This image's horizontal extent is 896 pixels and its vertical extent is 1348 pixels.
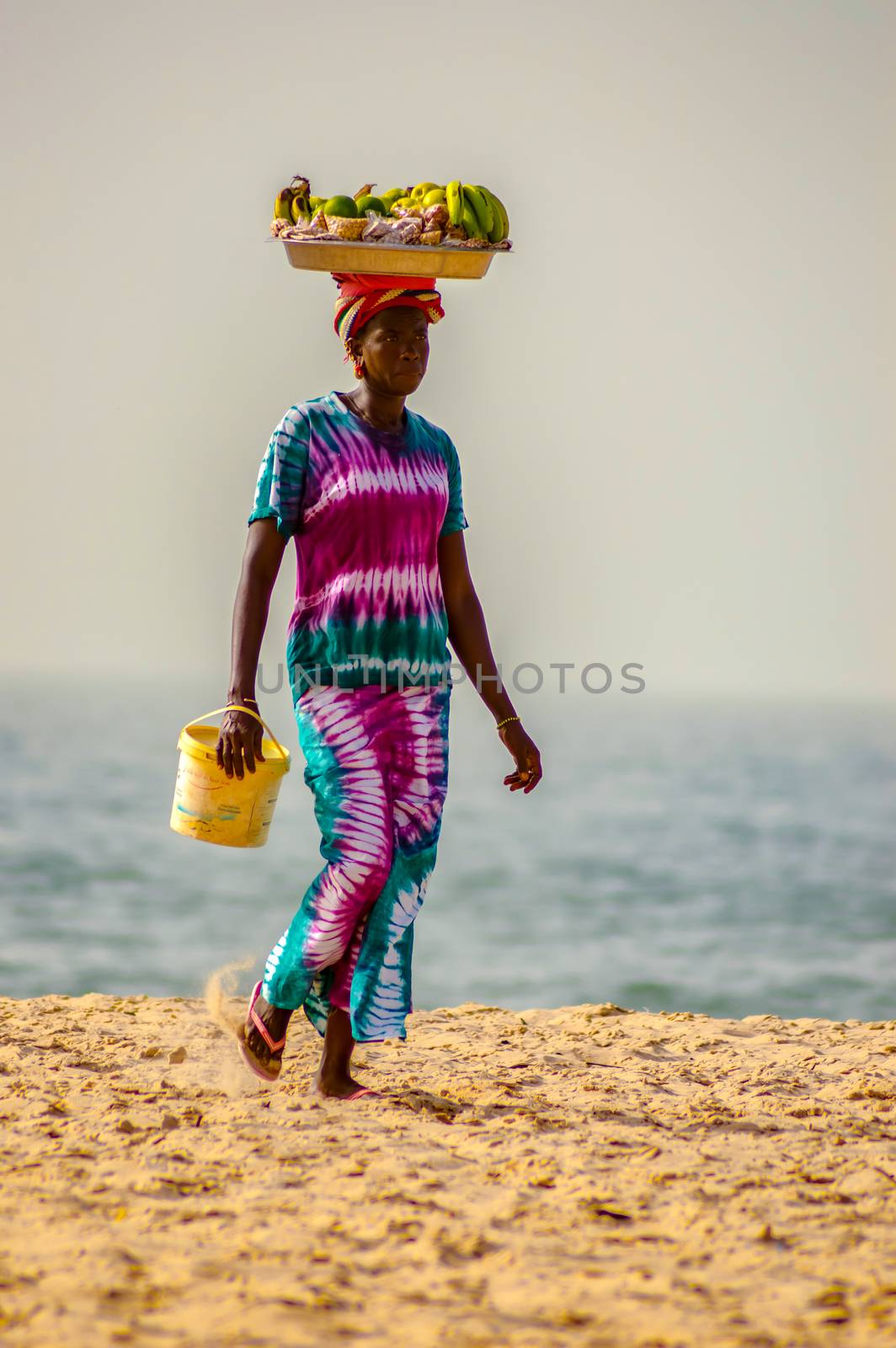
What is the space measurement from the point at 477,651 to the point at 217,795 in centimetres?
95

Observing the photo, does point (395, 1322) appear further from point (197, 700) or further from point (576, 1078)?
point (197, 700)

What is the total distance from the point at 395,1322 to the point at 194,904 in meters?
28.8

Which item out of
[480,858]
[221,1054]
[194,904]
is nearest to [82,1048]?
[221,1054]

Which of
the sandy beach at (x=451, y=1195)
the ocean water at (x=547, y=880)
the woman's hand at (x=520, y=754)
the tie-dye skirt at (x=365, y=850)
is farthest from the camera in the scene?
the ocean water at (x=547, y=880)

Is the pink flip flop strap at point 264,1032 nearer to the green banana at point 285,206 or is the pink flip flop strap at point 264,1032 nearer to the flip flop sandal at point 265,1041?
the flip flop sandal at point 265,1041

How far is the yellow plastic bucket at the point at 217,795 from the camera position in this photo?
13.8ft

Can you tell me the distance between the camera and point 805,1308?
111 inches

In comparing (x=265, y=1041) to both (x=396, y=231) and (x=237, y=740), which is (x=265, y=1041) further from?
(x=396, y=231)

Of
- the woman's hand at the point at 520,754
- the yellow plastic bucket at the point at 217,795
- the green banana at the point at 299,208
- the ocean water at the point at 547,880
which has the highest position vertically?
the green banana at the point at 299,208

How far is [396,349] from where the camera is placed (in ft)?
14.1

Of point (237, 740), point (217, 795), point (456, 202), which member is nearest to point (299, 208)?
point (456, 202)

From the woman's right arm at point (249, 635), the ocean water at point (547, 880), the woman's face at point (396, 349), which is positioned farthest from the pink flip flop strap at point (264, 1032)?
the ocean water at point (547, 880)

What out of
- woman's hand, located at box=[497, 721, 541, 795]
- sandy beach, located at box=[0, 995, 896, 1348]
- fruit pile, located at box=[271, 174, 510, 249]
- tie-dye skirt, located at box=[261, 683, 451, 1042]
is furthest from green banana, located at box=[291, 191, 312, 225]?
sandy beach, located at box=[0, 995, 896, 1348]

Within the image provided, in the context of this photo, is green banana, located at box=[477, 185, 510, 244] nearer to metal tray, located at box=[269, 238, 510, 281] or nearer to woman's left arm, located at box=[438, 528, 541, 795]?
metal tray, located at box=[269, 238, 510, 281]
